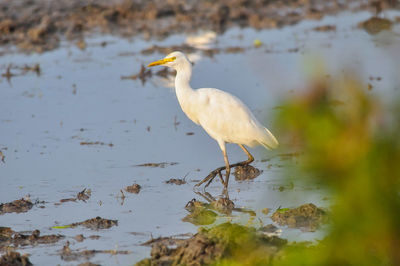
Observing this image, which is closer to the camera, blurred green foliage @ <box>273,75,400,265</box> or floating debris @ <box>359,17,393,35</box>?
blurred green foliage @ <box>273,75,400,265</box>

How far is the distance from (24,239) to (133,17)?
39.7 ft

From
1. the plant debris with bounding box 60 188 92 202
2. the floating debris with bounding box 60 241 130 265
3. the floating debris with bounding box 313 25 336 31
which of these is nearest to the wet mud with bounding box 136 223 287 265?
the floating debris with bounding box 60 241 130 265

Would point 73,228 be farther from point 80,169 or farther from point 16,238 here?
point 80,169

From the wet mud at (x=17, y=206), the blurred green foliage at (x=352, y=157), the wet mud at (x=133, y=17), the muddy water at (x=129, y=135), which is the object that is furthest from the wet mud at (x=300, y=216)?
the wet mud at (x=133, y=17)

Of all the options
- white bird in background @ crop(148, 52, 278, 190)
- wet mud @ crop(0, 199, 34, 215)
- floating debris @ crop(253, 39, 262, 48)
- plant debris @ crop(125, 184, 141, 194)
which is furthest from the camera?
floating debris @ crop(253, 39, 262, 48)

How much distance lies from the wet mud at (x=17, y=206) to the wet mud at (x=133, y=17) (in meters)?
8.77

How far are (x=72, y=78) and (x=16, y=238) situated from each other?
7162mm

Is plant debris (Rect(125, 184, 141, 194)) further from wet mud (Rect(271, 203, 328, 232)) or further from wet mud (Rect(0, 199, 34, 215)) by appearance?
wet mud (Rect(271, 203, 328, 232))

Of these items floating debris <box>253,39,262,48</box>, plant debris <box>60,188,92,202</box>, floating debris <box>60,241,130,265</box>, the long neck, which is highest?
floating debris <box>253,39,262,48</box>

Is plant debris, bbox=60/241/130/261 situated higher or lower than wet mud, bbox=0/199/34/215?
lower

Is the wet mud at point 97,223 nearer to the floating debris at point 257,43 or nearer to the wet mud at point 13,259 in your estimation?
the wet mud at point 13,259

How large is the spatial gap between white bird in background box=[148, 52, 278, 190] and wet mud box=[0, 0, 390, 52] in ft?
26.7

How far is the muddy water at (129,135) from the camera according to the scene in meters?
2.80

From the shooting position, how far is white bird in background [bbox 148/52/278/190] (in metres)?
6.91
